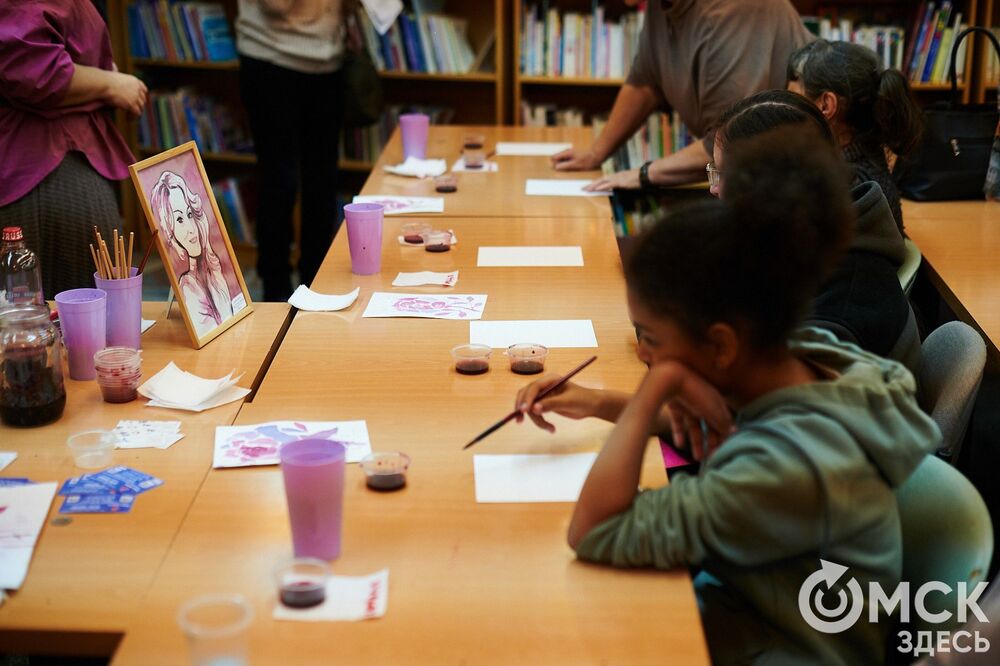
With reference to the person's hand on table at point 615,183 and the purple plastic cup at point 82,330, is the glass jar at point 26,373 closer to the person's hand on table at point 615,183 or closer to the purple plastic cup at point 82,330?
the purple plastic cup at point 82,330

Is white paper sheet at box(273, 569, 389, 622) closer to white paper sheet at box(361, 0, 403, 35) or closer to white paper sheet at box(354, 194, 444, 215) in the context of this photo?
white paper sheet at box(354, 194, 444, 215)

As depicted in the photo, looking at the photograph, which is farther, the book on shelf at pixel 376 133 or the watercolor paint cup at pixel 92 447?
the book on shelf at pixel 376 133

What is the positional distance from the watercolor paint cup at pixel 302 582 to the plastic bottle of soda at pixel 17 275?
1055 mm

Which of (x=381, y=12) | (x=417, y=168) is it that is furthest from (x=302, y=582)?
(x=381, y=12)

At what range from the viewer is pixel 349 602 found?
1176mm

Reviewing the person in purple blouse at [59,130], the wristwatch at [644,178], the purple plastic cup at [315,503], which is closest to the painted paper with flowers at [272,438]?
the purple plastic cup at [315,503]

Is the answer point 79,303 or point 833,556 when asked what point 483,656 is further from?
point 79,303

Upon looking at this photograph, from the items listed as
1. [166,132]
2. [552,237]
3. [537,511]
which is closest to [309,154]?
[166,132]

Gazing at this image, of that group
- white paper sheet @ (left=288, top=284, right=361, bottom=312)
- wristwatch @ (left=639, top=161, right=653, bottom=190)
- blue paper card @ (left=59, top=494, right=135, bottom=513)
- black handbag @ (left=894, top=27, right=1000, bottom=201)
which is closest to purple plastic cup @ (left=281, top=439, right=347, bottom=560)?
blue paper card @ (left=59, top=494, right=135, bottom=513)

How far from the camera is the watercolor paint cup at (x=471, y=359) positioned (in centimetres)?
183

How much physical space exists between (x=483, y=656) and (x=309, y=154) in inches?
131

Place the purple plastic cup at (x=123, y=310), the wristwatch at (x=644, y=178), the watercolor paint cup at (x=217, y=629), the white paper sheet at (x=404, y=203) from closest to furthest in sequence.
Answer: the watercolor paint cup at (x=217, y=629) < the purple plastic cup at (x=123, y=310) < the white paper sheet at (x=404, y=203) < the wristwatch at (x=644, y=178)

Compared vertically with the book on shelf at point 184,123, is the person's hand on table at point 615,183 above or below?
above

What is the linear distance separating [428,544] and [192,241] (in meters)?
1.01
